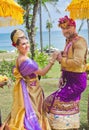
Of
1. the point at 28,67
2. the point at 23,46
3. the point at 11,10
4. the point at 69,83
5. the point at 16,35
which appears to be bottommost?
the point at 69,83

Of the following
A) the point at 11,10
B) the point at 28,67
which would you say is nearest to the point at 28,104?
the point at 28,67

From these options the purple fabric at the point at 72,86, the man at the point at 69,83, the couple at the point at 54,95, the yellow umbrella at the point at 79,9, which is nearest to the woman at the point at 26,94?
the couple at the point at 54,95

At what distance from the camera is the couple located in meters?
4.63

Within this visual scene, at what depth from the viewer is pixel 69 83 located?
4703mm

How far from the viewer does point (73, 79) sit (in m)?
4.68

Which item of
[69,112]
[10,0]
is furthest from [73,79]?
[10,0]

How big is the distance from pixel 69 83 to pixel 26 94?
0.53m

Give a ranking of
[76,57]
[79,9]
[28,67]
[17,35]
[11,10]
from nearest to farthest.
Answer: [76,57], [28,67], [17,35], [11,10], [79,9]

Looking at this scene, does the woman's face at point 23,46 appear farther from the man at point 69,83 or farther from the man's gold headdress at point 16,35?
the man at point 69,83

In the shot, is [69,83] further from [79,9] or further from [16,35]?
[79,9]

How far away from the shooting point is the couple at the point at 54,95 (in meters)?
4.63

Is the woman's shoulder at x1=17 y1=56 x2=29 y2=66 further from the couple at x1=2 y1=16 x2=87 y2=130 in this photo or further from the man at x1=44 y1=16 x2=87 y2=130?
the man at x1=44 y1=16 x2=87 y2=130

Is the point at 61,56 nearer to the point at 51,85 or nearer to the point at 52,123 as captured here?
the point at 52,123

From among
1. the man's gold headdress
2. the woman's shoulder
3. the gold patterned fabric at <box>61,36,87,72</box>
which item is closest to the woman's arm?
the gold patterned fabric at <box>61,36,87,72</box>
